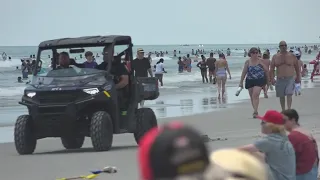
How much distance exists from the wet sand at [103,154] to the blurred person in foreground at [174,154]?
6.01 m

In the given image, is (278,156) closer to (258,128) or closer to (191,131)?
(191,131)

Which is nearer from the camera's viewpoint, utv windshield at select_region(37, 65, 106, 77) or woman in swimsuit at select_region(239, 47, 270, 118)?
utv windshield at select_region(37, 65, 106, 77)

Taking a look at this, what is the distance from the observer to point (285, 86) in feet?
44.3

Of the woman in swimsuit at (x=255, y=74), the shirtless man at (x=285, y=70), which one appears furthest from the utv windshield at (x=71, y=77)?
the woman in swimsuit at (x=255, y=74)

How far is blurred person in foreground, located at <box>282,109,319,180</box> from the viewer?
20.3ft

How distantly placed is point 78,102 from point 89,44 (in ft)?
3.40

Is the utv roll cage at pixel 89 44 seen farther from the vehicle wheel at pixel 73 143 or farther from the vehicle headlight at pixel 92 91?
the vehicle wheel at pixel 73 143

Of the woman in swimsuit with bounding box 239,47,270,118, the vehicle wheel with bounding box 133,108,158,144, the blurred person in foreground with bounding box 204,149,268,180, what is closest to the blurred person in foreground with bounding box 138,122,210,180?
the blurred person in foreground with bounding box 204,149,268,180

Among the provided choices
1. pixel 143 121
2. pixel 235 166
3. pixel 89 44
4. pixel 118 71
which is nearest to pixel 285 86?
pixel 143 121

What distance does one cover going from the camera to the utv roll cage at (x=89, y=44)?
10520mm

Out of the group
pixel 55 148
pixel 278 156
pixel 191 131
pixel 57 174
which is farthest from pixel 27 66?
pixel 191 131

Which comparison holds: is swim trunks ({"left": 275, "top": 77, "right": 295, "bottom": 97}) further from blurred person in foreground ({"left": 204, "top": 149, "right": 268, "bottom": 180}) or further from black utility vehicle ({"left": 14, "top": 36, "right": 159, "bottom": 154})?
blurred person in foreground ({"left": 204, "top": 149, "right": 268, "bottom": 180})

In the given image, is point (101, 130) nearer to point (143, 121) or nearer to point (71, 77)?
point (71, 77)

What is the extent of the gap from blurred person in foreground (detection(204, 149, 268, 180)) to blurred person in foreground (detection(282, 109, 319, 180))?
12.5 feet
